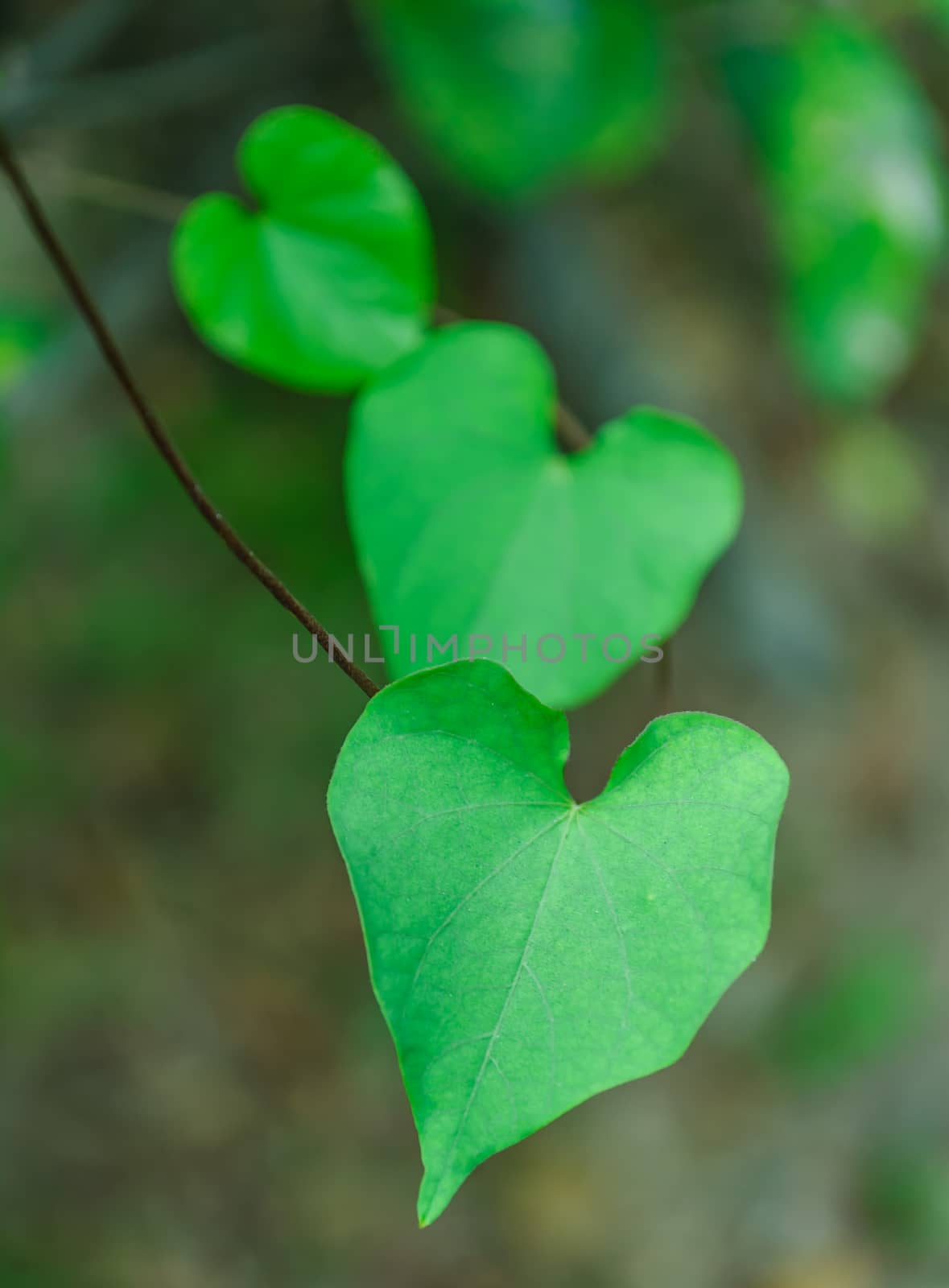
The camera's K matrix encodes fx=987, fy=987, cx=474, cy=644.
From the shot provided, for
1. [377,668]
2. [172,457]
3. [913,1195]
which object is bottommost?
→ [913,1195]

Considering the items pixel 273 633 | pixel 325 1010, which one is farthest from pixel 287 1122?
pixel 273 633

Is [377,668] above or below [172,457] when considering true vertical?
below

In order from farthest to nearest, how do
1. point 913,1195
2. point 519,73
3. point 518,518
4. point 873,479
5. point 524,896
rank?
point 873,479 < point 913,1195 < point 519,73 < point 518,518 < point 524,896

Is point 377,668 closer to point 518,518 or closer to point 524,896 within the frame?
point 518,518

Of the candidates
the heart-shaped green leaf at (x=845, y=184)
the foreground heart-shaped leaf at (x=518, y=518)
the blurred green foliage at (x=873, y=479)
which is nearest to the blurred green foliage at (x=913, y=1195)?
the blurred green foliage at (x=873, y=479)

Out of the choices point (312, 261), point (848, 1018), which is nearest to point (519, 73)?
point (312, 261)

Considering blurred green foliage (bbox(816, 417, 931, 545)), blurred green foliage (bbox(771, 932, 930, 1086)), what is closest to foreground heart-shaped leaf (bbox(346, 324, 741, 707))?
blurred green foliage (bbox(771, 932, 930, 1086))
